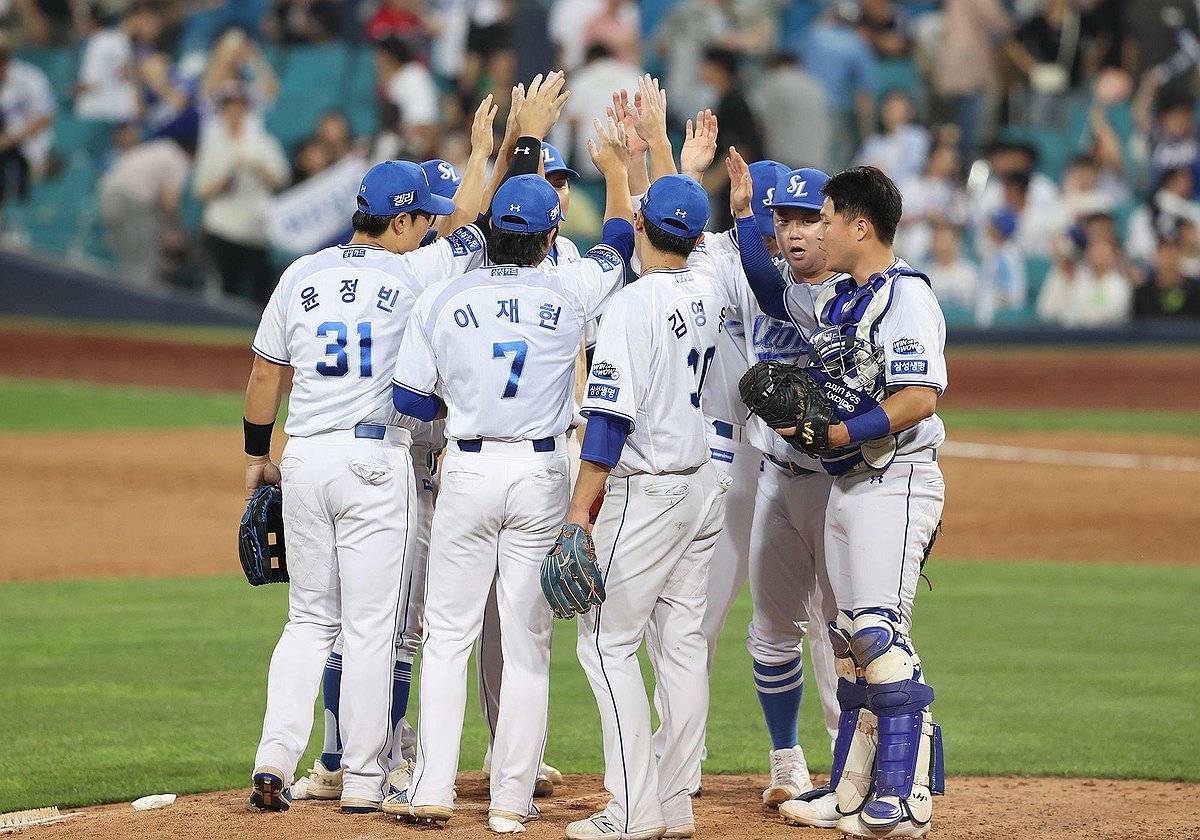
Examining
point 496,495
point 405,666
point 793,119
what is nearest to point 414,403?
point 496,495

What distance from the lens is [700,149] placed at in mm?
5492

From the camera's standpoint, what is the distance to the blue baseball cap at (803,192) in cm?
522

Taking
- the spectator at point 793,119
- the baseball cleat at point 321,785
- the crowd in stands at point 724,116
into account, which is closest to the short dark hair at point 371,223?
the baseball cleat at point 321,785

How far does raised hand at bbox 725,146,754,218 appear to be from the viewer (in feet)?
17.5

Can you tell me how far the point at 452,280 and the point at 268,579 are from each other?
1.35m

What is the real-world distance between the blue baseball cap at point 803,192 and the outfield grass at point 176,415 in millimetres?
10753

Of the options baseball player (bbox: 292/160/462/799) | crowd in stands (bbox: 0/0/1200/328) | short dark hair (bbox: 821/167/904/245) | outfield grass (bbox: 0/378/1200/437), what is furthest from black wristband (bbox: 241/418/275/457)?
outfield grass (bbox: 0/378/1200/437)

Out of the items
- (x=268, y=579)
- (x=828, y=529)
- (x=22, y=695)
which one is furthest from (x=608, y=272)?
(x=22, y=695)

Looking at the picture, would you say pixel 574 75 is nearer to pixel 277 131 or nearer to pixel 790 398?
pixel 277 131

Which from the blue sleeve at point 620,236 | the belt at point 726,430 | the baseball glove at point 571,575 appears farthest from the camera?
the belt at point 726,430

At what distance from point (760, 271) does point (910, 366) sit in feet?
2.42

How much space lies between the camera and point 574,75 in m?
17.1

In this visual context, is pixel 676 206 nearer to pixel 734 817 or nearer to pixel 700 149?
pixel 700 149

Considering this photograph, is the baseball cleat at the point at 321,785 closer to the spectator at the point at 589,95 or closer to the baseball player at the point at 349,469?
the baseball player at the point at 349,469
